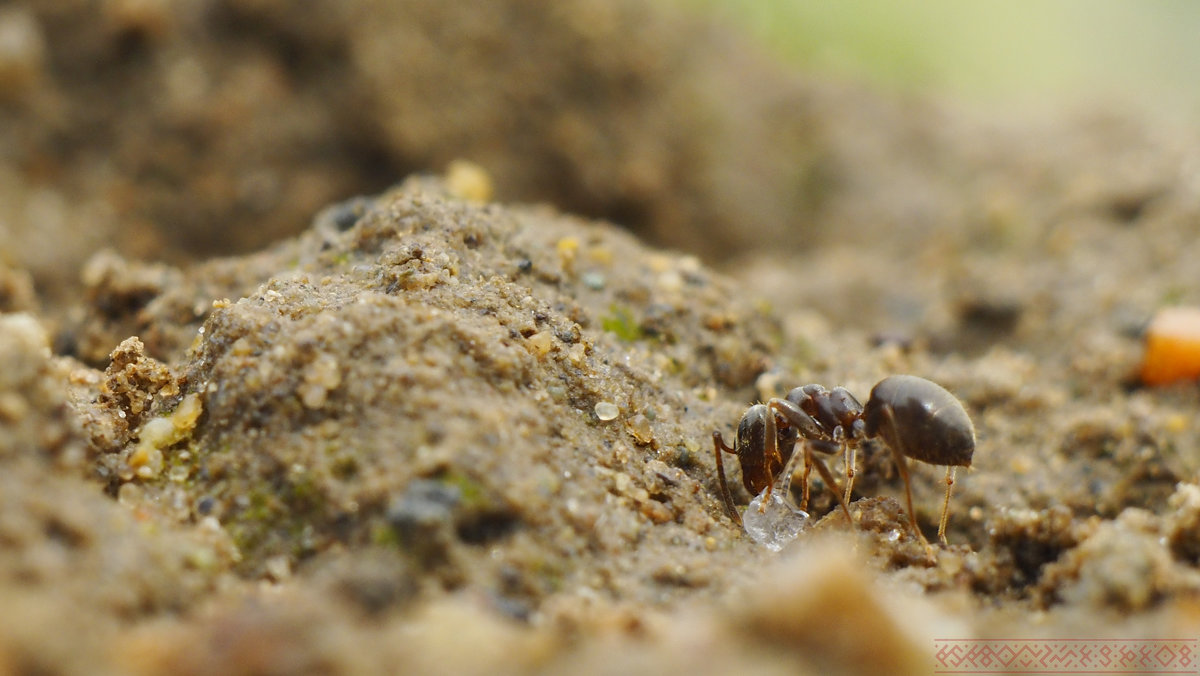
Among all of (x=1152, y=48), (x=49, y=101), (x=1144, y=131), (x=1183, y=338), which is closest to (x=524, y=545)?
(x=1183, y=338)

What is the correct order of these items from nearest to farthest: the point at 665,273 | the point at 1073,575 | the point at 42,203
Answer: the point at 1073,575, the point at 665,273, the point at 42,203

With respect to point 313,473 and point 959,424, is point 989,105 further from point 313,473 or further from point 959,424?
point 313,473

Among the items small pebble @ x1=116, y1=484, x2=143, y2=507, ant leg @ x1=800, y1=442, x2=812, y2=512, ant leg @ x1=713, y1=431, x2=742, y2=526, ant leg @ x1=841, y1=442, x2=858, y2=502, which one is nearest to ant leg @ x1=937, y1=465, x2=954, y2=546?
ant leg @ x1=841, y1=442, x2=858, y2=502

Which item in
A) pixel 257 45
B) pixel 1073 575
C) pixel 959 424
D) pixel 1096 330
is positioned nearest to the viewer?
pixel 1073 575

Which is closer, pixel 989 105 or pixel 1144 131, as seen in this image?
pixel 1144 131

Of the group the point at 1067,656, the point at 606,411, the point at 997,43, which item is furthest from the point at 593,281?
the point at 997,43

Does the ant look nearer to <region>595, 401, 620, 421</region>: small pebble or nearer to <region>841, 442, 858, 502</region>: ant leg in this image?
<region>841, 442, 858, 502</region>: ant leg
